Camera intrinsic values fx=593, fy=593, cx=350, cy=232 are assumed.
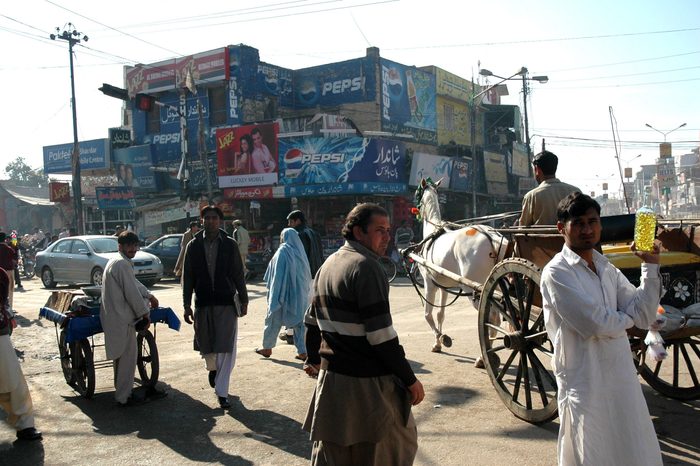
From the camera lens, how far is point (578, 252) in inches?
114

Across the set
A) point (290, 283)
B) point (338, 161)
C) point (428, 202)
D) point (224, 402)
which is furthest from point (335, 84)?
point (224, 402)

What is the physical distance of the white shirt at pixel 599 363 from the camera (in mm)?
2691

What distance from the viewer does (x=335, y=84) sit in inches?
1139

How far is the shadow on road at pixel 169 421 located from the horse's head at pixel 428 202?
13.6 feet

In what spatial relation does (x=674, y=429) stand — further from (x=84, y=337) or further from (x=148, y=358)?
(x=84, y=337)

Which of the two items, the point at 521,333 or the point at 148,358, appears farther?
the point at 148,358

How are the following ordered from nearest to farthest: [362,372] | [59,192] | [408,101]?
[362,372]
[408,101]
[59,192]

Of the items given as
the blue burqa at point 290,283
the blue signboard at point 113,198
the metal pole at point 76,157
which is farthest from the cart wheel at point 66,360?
the blue signboard at point 113,198

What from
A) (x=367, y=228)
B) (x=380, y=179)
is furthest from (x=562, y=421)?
(x=380, y=179)

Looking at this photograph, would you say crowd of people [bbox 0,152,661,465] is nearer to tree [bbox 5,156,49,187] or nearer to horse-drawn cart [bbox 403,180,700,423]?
horse-drawn cart [bbox 403,180,700,423]

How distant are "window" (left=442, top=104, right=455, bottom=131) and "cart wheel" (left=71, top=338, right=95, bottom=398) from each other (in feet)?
94.5

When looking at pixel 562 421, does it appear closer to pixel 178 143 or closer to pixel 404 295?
pixel 404 295

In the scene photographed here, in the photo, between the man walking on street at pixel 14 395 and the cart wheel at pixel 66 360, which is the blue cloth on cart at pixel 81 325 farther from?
the man walking on street at pixel 14 395

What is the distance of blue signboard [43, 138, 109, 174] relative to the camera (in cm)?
3172
